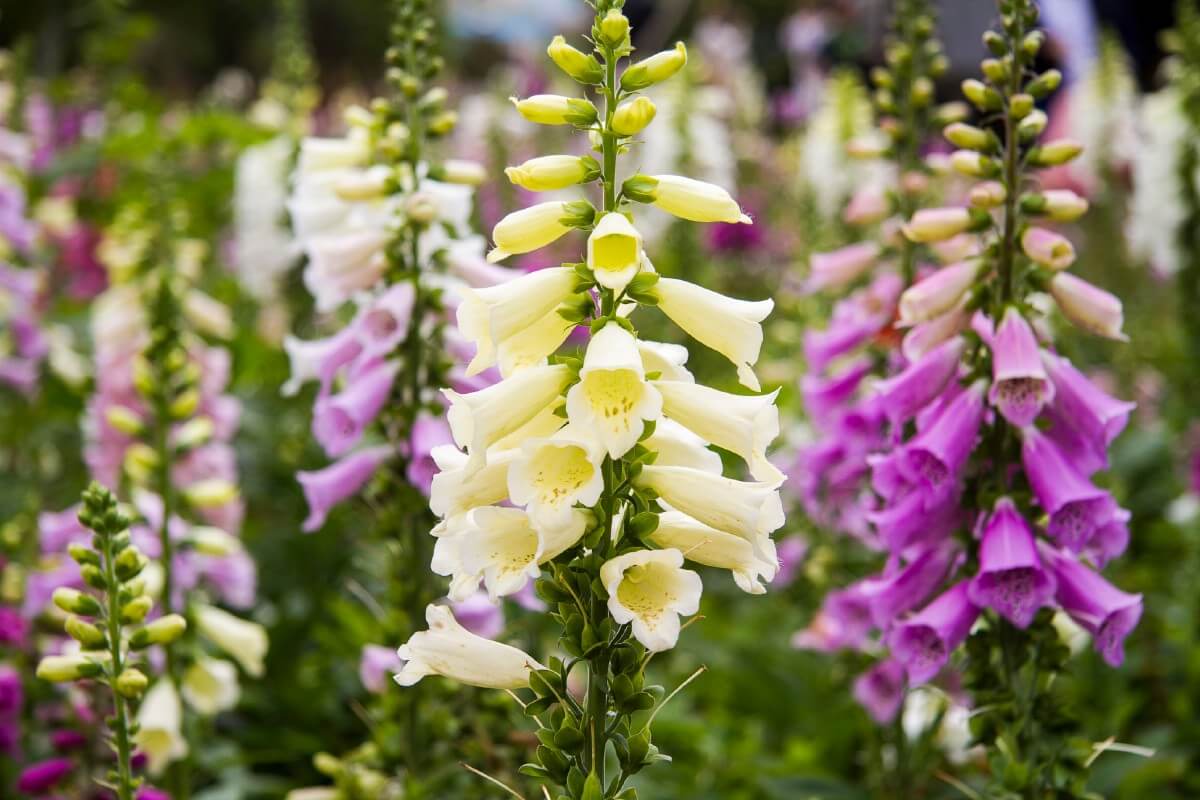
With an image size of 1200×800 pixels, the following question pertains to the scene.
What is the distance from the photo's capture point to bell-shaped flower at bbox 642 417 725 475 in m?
1.65

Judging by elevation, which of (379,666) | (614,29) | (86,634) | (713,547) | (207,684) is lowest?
(207,684)

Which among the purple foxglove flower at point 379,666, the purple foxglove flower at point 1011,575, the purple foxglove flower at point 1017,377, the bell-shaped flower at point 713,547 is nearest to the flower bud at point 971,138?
the purple foxglove flower at point 1017,377

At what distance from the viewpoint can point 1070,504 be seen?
2.14 metres

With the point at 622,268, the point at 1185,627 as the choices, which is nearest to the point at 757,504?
the point at 622,268

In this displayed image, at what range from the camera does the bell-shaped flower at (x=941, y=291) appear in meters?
2.25

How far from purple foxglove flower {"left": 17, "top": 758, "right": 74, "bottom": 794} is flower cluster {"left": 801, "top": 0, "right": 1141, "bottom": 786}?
166 centimetres

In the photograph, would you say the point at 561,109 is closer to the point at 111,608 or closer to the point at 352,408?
the point at 111,608

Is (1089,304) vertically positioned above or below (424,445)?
above

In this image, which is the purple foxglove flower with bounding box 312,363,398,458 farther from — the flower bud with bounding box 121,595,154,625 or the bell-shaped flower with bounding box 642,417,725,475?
the bell-shaped flower with bounding box 642,417,725,475

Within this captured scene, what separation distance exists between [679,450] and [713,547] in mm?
131

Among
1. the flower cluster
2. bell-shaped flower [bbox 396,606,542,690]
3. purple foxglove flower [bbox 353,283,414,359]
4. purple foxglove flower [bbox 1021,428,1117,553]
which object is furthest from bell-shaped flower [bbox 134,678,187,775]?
purple foxglove flower [bbox 1021,428,1117,553]

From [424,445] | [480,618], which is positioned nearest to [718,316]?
[424,445]

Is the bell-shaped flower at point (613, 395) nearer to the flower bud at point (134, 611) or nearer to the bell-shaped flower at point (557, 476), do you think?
the bell-shaped flower at point (557, 476)

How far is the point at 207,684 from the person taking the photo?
281cm
